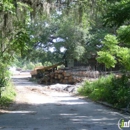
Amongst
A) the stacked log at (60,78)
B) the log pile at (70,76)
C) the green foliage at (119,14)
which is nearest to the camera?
the green foliage at (119,14)

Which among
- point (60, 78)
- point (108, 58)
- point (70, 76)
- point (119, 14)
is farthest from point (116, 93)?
point (60, 78)

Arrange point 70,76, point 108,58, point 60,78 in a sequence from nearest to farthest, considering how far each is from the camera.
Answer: point 108,58
point 70,76
point 60,78

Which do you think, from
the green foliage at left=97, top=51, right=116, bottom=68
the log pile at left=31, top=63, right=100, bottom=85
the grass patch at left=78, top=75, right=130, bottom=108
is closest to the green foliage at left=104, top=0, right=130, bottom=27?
the grass patch at left=78, top=75, right=130, bottom=108

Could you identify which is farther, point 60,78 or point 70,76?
point 60,78

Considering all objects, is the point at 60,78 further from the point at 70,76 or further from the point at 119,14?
the point at 119,14

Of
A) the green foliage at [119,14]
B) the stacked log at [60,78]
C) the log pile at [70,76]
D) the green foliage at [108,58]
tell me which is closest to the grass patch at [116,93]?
the green foliage at [108,58]

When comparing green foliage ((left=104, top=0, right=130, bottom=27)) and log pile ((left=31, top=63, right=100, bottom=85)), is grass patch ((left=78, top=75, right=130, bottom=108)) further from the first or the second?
log pile ((left=31, top=63, right=100, bottom=85))

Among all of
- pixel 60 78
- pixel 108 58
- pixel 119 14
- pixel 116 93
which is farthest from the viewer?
pixel 60 78

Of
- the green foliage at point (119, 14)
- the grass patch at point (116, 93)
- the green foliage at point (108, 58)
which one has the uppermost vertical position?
the green foliage at point (119, 14)

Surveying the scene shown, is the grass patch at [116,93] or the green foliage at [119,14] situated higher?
the green foliage at [119,14]

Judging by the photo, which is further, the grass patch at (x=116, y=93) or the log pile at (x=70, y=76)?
the log pile at (x=70, y=76)

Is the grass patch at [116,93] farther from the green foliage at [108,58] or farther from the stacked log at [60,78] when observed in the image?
the stacked log at [60,78]

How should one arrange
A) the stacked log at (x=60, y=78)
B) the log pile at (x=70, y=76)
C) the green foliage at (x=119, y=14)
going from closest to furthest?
1. the green foliage at (x=119, y=14)
2. the log pile at (x=70, y=76)
3. the stacked log at (x=60, y=78)

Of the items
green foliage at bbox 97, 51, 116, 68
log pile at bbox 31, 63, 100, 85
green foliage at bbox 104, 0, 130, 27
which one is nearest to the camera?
green foliage at bbox 104, 0, 130, 27
